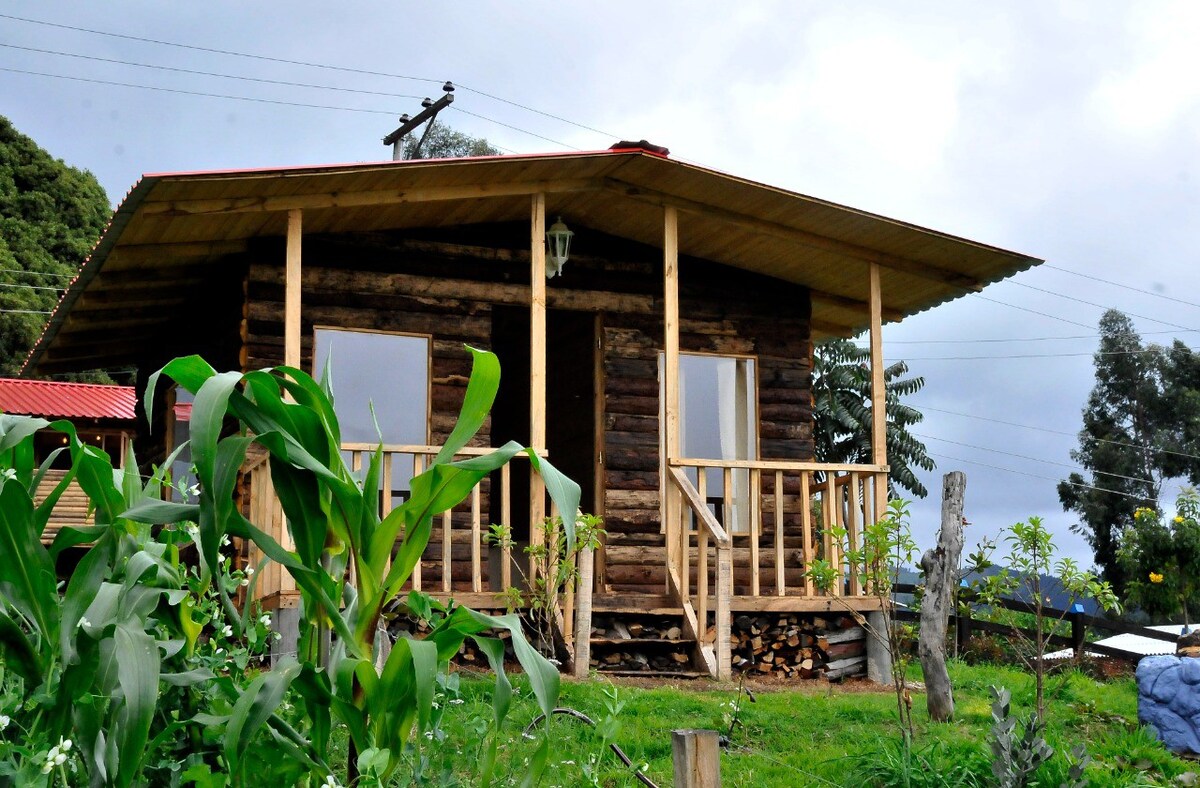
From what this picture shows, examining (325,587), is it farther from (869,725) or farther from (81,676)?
(869,725)

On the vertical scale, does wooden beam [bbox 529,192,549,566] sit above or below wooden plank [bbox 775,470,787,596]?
above

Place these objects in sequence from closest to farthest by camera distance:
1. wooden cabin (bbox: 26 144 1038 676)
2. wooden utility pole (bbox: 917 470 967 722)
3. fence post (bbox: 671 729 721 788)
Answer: fence post (bbox: 671 729 721 788) → wooden utility pole (bbox: 917 470 967 722) → wooden cabin (bbox: 26 144 1038 676)

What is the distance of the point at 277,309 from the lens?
9.95 meters

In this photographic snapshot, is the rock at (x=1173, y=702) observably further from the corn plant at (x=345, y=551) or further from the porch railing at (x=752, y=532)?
the corn plant at (x=345, y=551)

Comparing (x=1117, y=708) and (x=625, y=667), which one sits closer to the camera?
(x=1117, y=708)

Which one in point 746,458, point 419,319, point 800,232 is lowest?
point 746,458

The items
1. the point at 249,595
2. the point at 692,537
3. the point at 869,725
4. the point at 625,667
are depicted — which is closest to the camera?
the point at 249,595

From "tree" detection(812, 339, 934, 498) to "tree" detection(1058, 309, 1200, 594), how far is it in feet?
26.2

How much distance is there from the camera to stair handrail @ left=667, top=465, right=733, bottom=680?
8977 millimetres

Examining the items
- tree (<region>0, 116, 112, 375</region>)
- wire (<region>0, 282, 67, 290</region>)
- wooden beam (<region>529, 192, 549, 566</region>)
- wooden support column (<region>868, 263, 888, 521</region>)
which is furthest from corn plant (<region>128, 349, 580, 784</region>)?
wire (<region>0, 282, 67, 290</region>)

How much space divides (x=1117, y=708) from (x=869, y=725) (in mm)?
2459

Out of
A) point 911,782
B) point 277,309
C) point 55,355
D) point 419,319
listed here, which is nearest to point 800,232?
point 419,319

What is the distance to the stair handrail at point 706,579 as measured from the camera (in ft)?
29.5

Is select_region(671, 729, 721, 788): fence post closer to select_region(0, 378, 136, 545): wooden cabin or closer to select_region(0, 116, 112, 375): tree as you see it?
select_region(0, 378, 136, 545): wooden cabin
